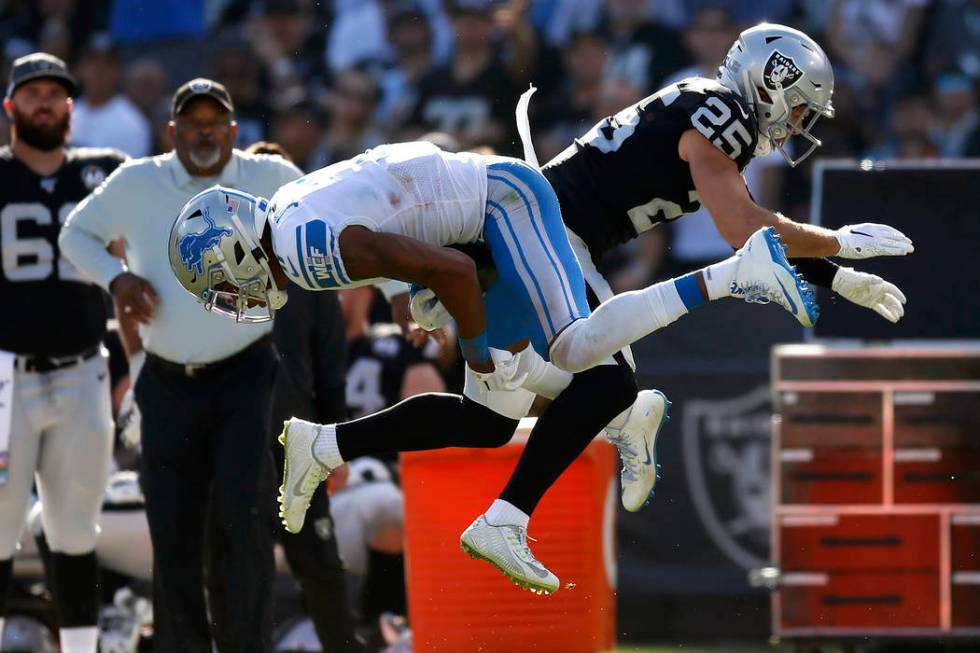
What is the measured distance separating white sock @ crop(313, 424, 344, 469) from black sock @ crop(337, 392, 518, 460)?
0.05ft

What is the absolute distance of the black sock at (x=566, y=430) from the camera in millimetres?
5465

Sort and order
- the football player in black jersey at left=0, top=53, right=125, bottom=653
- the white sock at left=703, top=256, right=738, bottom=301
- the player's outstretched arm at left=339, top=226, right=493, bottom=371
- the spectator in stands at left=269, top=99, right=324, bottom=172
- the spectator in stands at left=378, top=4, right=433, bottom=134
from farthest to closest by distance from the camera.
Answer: the spectator in stands at left=378, top=4, right=433, bottom=134
the spectator in stands at left=269, top=99, right=324, bottom=172
the football player in black jersey at left=0, top=53, right=125, bottom=653
the white sock at left=703, top=256, right=738, bottom=301
the player's outstretched arm at left=339, top=226, right=493, bottom=371

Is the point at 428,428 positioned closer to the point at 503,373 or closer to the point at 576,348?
the point at 503,373

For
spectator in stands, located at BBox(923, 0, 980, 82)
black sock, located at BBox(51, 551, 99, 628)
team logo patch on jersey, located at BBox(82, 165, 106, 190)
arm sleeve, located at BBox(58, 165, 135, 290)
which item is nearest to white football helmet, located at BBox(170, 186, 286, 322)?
arm sleeve, located at BBox(58, 165, 135, 290)

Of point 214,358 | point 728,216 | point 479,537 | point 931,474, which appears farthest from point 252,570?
point 931,474

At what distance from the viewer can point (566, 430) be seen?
5.46 meters

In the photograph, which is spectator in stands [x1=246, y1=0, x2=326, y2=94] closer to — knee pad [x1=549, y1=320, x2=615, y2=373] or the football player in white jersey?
the football player in white jersey

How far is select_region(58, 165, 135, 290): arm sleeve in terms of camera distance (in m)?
6.49

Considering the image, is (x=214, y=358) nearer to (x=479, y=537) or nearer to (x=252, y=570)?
(x=252, y=570)

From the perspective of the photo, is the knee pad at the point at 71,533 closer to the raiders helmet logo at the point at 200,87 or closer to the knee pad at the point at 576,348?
the raiders helmet logo at the point at 200,87

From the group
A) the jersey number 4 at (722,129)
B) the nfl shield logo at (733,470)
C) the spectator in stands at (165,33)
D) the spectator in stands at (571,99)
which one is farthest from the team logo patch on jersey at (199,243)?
the spectator in stands at (165,33)

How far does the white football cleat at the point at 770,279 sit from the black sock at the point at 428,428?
35.7 inches

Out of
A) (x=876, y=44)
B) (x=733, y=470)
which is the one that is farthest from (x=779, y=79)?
(x=876, y=44)

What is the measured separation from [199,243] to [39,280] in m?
1.82
